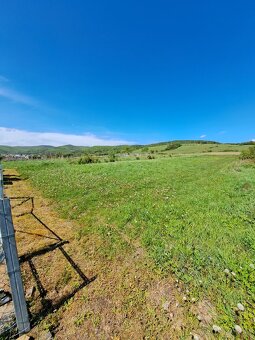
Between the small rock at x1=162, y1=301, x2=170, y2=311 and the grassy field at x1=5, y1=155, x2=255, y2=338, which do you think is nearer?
the small rock at x1=162, y1=301, x2=170, y2=311

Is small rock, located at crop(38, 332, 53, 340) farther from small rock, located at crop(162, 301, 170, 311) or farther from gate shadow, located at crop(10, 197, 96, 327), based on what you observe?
small rock, located at crop(162, 301, 170, 311)

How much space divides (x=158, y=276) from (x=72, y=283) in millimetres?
1890

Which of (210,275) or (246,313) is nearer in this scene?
(246,313)

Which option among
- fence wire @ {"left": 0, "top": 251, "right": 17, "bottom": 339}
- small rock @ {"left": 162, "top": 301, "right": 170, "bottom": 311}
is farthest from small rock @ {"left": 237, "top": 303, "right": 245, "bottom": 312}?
fence wire @ {"left": 0, "top": 251, "right": 17, "bottom": 339}

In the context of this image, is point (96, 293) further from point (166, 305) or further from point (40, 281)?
point (166, 305)

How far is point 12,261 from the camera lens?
2.73 metres

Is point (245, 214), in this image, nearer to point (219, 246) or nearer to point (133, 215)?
point (219, 246)

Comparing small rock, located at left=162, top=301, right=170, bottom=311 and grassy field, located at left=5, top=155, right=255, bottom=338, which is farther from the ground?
grassy field, located at left=5, top=155, right=255, bottom=338

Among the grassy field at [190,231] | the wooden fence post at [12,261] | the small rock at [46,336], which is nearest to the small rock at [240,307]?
the grassy field at [190,231]

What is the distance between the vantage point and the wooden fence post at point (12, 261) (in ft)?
8.74

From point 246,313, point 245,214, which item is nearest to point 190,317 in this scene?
point 246,313

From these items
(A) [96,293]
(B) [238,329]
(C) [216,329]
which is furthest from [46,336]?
(B) [238,329]

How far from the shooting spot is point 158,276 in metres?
4.08

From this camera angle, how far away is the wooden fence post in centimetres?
266
